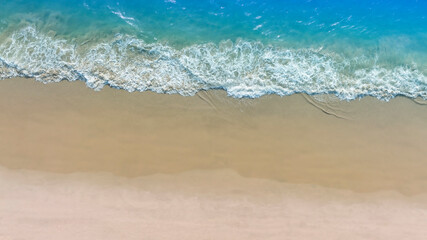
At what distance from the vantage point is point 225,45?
6.63 metres

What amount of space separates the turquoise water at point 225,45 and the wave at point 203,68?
2 centimetres

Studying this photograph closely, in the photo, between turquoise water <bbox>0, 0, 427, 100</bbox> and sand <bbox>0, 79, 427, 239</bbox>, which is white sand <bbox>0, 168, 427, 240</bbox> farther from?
turquoise water <bbox>0, 0, 427, 100</bbox>

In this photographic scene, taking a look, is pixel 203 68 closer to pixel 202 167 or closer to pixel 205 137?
pixel 205 137

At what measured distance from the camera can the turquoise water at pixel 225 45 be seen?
641 centimetres

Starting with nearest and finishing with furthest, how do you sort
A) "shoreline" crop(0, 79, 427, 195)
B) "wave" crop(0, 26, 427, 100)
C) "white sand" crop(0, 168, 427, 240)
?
"white sand" crop(0, 168, 427, 240)
"shoreline" crop(0, 79, 427, 195)
"wave" crop(0, 26, 427, 100)

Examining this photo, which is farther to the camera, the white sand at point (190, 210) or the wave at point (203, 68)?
the wave at point (203, 68)

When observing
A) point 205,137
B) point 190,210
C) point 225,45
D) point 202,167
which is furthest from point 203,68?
point 190,210

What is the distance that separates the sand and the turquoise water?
0.41 m

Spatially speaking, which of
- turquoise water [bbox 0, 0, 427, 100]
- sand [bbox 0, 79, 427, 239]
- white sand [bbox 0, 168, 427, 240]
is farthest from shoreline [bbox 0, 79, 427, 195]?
turquoise water [bbox 0, 0, 427, 100]

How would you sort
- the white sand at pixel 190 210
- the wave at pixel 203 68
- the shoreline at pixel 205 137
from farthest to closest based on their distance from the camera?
1. the wave at pixel 203 68
2. the shoreline at pixel 205 137
3. the white sand at pixel 190 210

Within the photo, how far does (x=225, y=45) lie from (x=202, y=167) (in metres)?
2.98

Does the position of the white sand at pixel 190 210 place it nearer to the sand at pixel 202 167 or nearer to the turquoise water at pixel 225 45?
the sand at pixel 202 167

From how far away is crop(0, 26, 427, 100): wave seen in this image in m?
6.36

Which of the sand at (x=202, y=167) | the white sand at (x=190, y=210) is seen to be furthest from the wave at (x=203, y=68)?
the white sand at (x=190, y=210)
